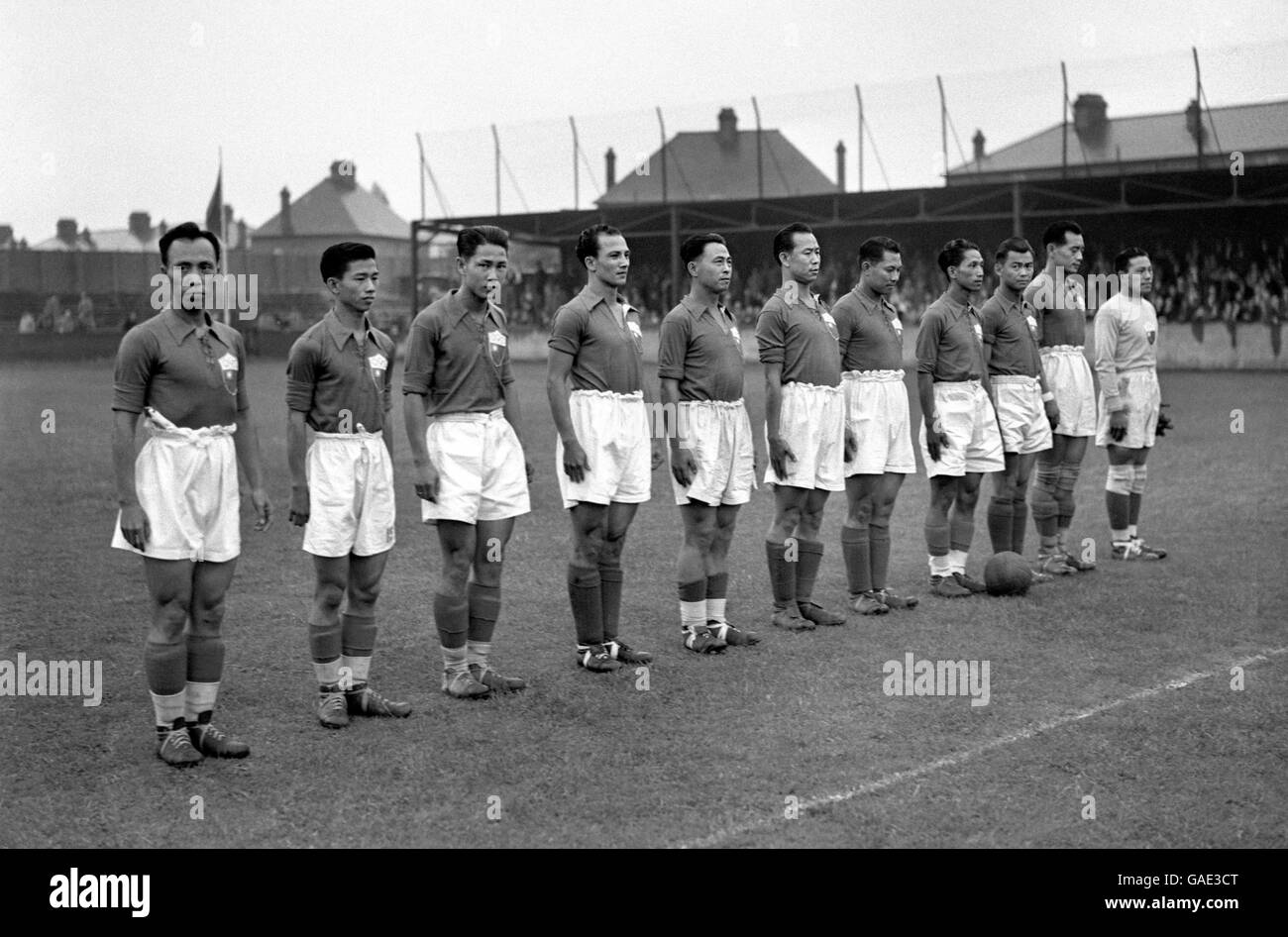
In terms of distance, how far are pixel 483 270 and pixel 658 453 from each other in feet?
4.84

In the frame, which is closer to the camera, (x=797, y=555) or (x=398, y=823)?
(x=398, y=823)

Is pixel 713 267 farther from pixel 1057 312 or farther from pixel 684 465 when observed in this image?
pixel 1057 312

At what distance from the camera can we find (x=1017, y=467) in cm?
966

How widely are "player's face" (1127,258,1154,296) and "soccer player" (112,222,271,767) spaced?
747 centimetres

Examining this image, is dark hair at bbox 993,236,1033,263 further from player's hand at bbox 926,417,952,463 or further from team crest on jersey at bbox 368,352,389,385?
team crest on jersey at bbox 368,352,389,385

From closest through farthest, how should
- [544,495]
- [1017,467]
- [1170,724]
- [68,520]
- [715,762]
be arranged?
1. [715,762]
2. [1170,724]
3. [1017,467]
4. [68,520]
5. [544,495]

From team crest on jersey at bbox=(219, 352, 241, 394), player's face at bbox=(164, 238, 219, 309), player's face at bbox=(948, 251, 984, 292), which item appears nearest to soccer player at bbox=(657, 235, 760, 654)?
player's face at bbox=(948, 251, 984, 292)

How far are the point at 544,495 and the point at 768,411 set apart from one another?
233 inches

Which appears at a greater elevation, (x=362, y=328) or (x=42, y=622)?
(x=362, y=328)

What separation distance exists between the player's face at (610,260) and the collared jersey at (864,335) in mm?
2014

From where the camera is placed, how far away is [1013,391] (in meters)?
9.63

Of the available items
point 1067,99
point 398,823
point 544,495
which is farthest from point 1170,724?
point 1067,99

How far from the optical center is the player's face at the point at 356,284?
6297 millimetres

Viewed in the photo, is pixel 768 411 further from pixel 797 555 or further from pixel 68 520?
pixel 68 520
